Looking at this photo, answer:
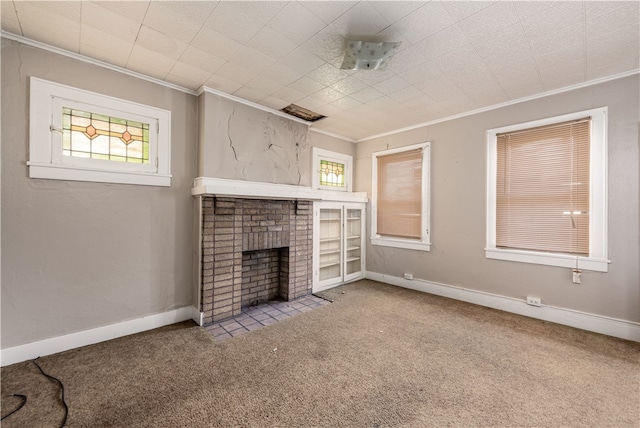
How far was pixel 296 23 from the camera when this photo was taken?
1979mm

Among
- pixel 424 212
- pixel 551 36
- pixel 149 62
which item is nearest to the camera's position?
pixel 551 36

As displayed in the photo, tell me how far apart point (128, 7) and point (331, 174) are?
11.3 ft

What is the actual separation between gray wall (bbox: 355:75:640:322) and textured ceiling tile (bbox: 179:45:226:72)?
9.94ft

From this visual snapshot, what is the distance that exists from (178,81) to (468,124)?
12.4ft

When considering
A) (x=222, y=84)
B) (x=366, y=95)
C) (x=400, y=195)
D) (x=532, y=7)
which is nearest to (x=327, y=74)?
(x=366, y=95)

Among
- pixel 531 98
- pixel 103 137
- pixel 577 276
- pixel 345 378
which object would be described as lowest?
pixel 345 378

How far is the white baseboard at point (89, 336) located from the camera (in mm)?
2174

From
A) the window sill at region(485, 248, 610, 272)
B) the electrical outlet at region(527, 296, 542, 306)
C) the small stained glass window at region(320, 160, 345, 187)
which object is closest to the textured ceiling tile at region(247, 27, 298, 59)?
the small stained glass window at region(320, 160, 345, 187)

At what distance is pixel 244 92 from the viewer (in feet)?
10.2

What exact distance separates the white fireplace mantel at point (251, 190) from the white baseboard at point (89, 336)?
143 cm

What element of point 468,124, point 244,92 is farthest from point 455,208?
point 244,92

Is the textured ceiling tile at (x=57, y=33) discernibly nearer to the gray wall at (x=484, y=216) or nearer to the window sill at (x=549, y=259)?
the gray wall at (x=484, y=216)

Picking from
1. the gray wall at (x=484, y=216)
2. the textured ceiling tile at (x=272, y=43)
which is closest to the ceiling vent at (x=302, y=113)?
the textured ceiling tile at (x=272, y=43)

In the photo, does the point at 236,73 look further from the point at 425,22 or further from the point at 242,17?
the point at 425,22
